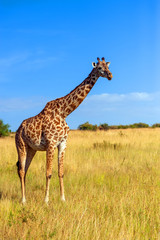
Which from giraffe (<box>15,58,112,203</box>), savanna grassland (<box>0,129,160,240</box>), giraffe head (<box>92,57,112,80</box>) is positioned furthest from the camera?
giraffe (<box>15,58,112,203</box>)

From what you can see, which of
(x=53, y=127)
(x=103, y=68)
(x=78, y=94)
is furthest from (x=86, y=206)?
(x=103, y=68)

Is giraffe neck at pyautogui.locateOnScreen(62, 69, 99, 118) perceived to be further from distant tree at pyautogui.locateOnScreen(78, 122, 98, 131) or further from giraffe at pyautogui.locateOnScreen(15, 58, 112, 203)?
distant tree at pyautogui.locateOnScreen(78, 122, 98, 131)

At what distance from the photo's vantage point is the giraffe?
5.57 meters

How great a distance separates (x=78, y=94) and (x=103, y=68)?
2.43 feet

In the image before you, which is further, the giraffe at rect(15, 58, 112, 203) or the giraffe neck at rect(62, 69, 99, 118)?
the giraffe neck at rect(62, 69, 99, 118)

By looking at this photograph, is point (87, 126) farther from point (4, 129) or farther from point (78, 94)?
point (78, 94)

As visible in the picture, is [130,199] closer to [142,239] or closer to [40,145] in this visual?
[142,239]

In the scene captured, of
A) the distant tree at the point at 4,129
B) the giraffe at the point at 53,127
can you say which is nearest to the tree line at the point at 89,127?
the distant tree at the point at 4,129

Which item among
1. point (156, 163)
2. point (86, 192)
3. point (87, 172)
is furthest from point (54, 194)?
point (156, 163)

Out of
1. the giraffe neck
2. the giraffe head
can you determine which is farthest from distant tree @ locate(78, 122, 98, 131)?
the giraffe head

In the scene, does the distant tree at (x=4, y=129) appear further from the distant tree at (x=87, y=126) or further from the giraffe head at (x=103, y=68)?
the giraffe head at (x=103, y=68)

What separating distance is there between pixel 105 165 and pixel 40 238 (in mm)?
5735

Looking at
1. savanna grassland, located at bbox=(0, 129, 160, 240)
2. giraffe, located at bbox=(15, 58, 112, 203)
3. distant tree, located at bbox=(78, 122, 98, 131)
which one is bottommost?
savanna grassland, located at bbox=(0, 129, 160, 240)

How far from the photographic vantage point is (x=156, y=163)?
9.15 metres
